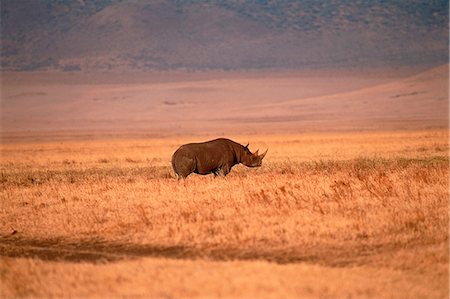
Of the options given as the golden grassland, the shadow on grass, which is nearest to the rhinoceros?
the golden grassland

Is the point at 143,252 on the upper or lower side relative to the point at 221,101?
upper

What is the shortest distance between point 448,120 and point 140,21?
114 meters

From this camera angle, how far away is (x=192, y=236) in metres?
14.0

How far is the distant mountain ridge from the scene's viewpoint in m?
158

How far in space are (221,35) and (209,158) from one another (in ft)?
522

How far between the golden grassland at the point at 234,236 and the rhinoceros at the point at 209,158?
30cm

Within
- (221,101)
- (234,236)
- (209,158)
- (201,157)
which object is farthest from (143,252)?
(221,101)

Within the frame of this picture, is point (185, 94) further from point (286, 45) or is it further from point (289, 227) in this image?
point (289, 227)

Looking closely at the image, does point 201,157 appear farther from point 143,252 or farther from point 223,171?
point 143,252

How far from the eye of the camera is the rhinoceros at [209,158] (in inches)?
833

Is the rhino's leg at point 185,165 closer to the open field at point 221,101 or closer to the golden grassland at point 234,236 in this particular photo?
the golden grassland at point 234,236

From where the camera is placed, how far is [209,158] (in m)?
21.5

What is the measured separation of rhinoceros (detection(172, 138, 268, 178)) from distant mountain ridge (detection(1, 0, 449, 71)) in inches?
4790

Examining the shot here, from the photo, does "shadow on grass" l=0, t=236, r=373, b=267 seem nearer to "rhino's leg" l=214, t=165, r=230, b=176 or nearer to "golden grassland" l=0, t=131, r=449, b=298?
"golden grassland" l=0, t=131, r=449, b=298
